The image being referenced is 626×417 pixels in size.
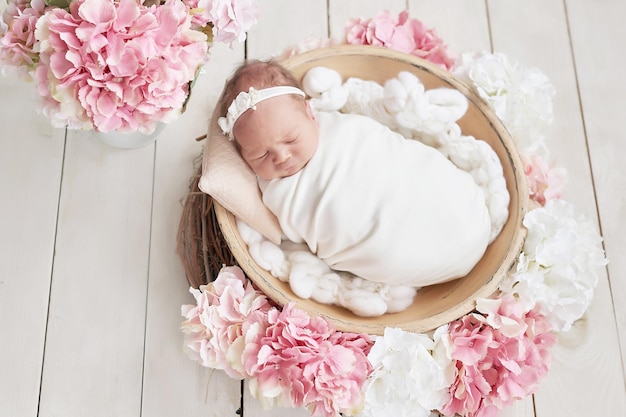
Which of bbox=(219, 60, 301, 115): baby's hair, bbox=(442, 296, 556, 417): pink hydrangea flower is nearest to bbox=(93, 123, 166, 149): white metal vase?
bbox=(219, 60, 301, 115): baby's hair

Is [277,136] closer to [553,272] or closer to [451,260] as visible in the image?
[451,260]

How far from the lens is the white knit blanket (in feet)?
4.06

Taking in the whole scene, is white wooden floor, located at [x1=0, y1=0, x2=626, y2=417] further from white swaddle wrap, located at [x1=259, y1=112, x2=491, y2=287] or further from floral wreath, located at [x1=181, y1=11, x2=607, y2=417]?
white swaddle wrap, located at [x1=259, y1=112, x2=491, y2=287]

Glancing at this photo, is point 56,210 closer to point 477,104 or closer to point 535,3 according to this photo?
point 477,104

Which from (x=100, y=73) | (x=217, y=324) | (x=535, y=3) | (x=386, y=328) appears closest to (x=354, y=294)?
(x=386, y=328)

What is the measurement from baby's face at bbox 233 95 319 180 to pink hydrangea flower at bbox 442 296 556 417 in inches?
16.3

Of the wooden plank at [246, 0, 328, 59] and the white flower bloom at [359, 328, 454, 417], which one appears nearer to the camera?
the white flower bloom at [359, 328, 454, 417]

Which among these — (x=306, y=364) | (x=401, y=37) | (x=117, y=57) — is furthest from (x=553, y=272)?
(x=117, y=57)

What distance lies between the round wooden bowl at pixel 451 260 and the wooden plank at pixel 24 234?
18.7 inches

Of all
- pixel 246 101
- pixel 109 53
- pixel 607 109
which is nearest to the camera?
pixel 109 53

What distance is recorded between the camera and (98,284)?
4.63 ft

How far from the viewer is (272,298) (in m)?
1.18

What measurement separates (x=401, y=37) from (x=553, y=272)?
58 cm

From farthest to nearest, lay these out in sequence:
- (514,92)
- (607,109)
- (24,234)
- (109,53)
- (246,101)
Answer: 1. (607,109)
2. (24,234)
3. (514,92)
4. (246,101)
5. (109,53)
